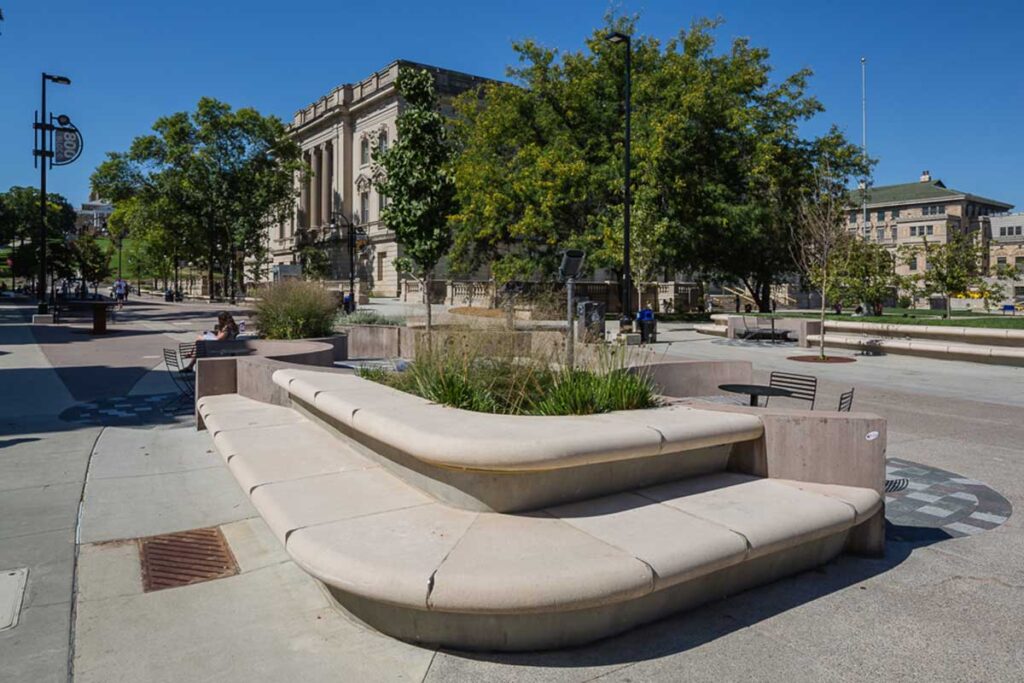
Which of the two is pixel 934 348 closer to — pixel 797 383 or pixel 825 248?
pixel 825 248

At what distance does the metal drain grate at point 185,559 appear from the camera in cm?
420

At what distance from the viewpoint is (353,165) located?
229ft

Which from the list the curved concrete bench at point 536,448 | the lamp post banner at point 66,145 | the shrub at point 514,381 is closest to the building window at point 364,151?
the lamp post banner at point 66,145

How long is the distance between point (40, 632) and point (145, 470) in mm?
3419

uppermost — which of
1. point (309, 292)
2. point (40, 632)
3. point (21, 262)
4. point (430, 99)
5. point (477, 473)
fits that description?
point (430, 99)

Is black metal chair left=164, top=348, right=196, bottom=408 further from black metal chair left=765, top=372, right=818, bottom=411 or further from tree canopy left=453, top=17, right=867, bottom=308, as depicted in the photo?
tree canopy left=453, top=17, right=867, bottom=308

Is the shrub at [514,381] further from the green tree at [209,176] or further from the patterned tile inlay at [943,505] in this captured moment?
the green tree at [209,176]

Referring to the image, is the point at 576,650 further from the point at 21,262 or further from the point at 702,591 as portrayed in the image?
the point at 21,262

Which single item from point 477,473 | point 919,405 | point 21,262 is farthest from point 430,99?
point 21,262

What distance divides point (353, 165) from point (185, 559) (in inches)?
2743

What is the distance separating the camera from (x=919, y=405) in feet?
37.6

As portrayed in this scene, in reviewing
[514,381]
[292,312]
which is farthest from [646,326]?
[514,381]

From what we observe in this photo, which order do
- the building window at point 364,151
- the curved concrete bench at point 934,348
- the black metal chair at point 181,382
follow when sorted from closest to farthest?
1. the black metal chair at point 181,382
2. the curved concrete bench at point 934,348
3. the building window at point 364,151

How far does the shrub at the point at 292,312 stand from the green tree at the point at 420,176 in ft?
49.0
